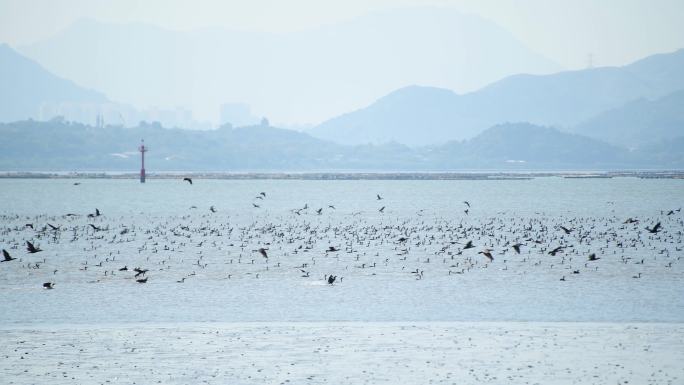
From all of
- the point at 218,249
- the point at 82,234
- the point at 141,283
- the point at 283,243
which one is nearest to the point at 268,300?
the point at 141,283

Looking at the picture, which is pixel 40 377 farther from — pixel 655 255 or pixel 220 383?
pixel 655 255

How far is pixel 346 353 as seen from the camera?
20.8m

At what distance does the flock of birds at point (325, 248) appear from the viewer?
124 feet

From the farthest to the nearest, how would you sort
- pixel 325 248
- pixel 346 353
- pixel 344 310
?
pixel 325 248, pixel 344 310, pixel 346 353

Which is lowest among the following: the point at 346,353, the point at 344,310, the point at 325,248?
the point at 325,248

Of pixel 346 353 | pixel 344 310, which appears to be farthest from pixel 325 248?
pixel 346 353

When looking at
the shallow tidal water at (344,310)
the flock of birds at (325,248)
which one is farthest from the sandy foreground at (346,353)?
the flock of birds at (325,248)

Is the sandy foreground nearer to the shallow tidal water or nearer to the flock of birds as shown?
the shallow tidal water

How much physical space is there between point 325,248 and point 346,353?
27323 millimetres

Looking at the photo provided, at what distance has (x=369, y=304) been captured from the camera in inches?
1143

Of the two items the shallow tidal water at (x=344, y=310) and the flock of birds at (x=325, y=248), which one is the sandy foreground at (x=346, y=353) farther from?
the flock of birds at (x=325, y=248)

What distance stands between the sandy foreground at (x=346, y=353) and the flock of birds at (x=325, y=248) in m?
9.65

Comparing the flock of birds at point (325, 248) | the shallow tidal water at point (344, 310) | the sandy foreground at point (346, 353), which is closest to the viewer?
the sandy foreground at point (346, 353)

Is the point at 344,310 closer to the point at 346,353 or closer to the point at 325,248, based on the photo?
the point at 346,353
